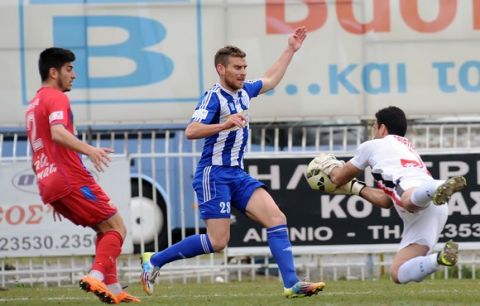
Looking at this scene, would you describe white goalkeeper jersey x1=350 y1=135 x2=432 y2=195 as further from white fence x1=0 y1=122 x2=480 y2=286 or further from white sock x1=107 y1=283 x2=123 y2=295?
white fence x1=0 y1=122 x2=480 y2=286

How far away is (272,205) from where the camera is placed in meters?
10.3

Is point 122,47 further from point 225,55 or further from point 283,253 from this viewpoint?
point 283,253

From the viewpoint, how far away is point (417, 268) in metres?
9.05

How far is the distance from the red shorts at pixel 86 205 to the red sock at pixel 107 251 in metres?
0.15

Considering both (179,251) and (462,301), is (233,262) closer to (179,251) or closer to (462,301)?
(179,251)

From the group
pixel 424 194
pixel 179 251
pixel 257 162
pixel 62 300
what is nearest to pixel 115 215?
pixel 179 251

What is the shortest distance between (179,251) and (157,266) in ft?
0.86

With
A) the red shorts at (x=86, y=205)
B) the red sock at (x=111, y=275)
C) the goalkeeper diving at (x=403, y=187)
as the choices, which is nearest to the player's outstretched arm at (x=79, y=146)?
the red shorts at (x=86, y=205)

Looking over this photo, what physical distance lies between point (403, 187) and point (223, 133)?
6.28ft

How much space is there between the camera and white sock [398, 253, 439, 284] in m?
8.94

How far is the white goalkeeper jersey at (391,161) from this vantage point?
30.3ft

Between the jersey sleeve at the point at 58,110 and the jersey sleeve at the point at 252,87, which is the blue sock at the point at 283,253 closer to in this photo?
the jersey sleeve at the point at 252,87

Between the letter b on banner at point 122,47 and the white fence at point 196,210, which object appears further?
the letter b on banner at point 122,47

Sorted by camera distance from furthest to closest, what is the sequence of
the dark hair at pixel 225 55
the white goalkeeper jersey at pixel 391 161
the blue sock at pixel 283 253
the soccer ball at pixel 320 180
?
the dark hair at pixel 225 55
the blue sock at pixel 283 253
the soccer ball at pixel 320 180
the white goalkeeper jersey at pixel 391 161
